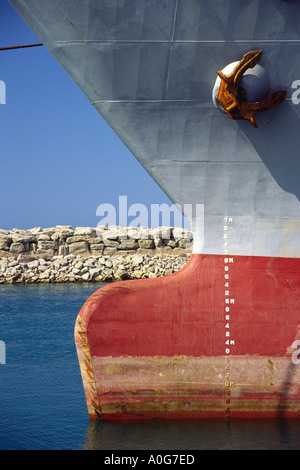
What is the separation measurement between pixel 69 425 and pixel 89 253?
3203cm

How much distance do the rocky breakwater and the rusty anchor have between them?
1122 inches

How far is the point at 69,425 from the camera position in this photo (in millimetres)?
7336

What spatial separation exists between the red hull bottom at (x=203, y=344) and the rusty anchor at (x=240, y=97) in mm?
1799

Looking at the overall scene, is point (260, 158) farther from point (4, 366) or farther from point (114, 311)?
point (4, 366)

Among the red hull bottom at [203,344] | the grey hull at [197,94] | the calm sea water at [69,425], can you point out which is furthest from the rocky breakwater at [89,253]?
the grey hull at [197,94]

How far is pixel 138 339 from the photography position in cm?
650

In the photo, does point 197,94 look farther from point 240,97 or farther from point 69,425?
point 69,425

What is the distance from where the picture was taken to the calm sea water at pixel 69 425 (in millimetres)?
6219

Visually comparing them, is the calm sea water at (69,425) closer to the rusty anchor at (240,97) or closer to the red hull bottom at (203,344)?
the red hull bottom at (203,344)

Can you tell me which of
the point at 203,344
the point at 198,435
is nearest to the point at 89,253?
the point at 203,344

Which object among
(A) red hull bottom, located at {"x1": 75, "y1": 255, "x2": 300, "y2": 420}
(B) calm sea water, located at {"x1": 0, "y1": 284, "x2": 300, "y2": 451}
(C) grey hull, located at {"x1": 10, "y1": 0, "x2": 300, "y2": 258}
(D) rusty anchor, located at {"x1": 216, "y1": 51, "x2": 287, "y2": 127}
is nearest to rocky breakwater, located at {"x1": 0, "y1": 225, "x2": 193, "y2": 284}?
(B) calm sea water, located at {"x1": 0, "y1": 284, "x2": 300, "y2": 451}

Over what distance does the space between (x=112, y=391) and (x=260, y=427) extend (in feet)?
6.23

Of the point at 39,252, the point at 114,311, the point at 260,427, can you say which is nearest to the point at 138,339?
the point at 114,311

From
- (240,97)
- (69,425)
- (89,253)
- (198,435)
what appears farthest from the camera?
(89,253)
